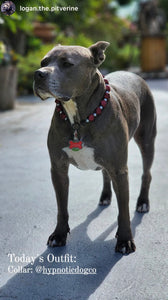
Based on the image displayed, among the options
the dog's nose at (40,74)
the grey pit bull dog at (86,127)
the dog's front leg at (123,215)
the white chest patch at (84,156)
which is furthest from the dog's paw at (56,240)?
the dog's nose at (40,74)

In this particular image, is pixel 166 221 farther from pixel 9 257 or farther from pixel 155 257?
pixel 9 257

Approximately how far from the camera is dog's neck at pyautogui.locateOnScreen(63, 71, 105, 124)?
2631 millimetres

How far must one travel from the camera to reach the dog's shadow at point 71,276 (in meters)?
2.27

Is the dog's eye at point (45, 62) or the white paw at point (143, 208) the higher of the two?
the dog's eye at point (45, 62)

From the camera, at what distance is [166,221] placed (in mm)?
3176

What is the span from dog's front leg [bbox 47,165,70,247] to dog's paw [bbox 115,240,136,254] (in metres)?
0.38

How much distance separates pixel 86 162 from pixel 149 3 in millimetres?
12495

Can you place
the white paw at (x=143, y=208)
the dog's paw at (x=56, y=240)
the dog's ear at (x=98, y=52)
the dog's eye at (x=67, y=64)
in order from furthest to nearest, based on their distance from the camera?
1. the white paw at (x=143, y=208)
2. the dog's paw at (x=56, y=240)
3. the dog's ear at (x=98, y=52)
4. the dog's eye at (x=67, y=64)

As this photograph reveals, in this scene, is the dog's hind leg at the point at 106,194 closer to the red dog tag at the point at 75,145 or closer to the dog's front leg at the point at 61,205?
the dog's front leg at the point at 61,205

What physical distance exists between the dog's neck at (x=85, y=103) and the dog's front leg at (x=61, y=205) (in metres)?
0.38

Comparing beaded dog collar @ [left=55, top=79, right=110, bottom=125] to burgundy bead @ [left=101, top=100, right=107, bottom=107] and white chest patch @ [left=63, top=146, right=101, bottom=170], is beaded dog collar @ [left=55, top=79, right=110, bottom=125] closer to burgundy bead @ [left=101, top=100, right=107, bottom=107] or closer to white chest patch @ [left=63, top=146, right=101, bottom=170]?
burgundy bead @ [left=101, top=100, right=107, bottom=107]

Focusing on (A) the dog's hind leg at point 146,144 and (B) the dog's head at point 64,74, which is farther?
(A) the dog's hind leg at point 146,144

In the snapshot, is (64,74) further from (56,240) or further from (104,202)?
(104,202)

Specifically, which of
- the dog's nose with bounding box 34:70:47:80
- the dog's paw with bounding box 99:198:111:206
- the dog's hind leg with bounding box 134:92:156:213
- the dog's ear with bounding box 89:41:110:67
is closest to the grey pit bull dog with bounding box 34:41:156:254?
the dog's ear with bounding box 89:41:110:67
